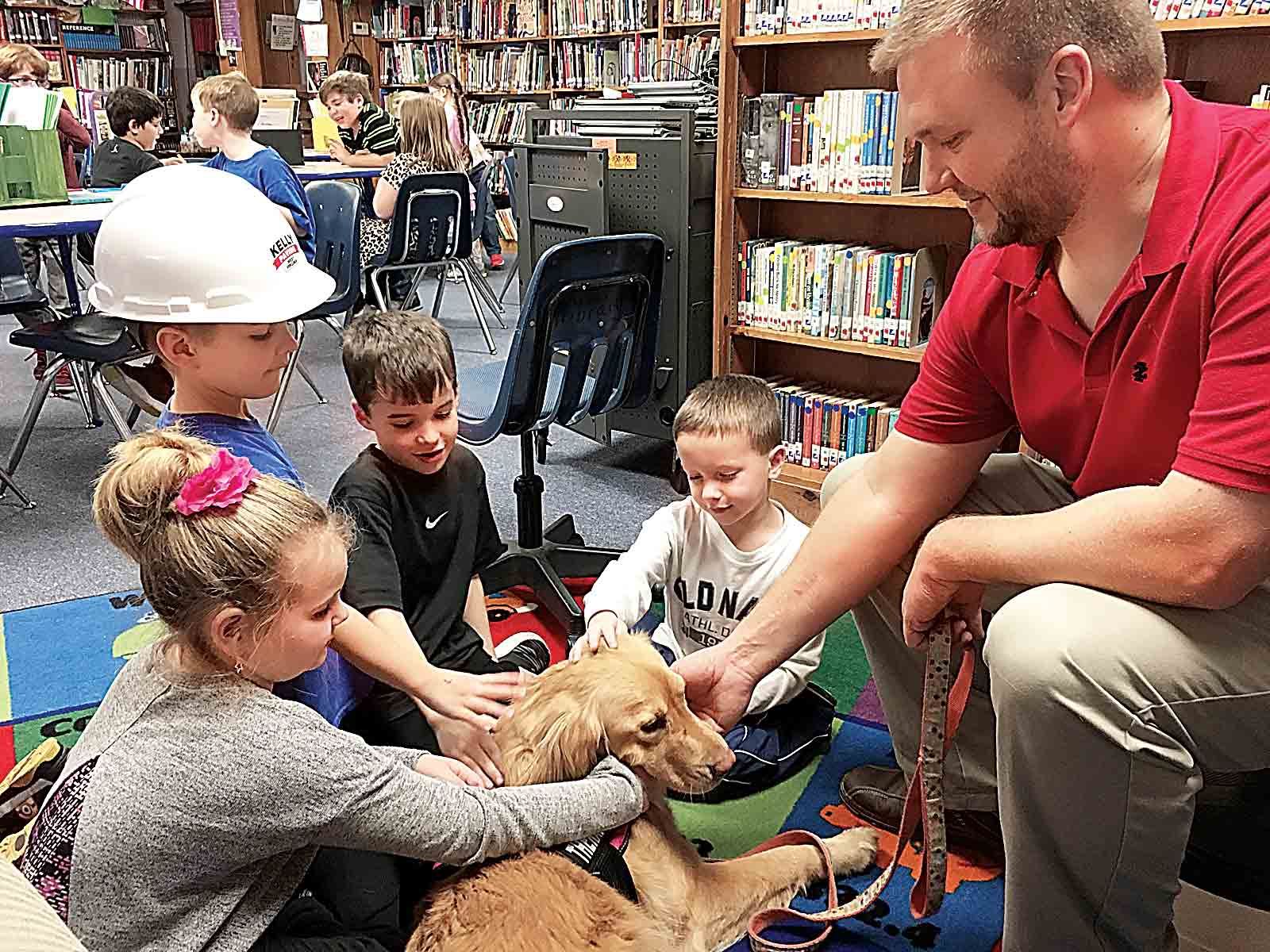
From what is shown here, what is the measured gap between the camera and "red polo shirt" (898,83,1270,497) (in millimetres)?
1176

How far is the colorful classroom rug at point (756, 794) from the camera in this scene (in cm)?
158

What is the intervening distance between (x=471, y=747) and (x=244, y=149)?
3554 mm

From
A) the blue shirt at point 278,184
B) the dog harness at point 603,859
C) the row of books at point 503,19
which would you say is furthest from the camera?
the row of books at point 503,19

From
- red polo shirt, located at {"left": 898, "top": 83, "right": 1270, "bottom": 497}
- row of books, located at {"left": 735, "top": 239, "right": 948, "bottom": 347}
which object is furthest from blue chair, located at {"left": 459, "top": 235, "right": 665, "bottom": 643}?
red polo shirt, located at {"left": 898, "top": 83, "right": 1270, "bottom": 497}

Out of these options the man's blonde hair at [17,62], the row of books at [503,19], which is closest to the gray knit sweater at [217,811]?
the man's blonde hair at [17,62]

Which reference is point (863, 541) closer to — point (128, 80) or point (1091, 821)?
point (1091, 821)

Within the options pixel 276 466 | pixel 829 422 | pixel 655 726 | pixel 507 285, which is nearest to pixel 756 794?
pixel 655 726

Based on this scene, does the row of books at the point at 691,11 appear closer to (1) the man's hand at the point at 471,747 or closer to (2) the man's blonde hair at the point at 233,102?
(2) the man's blonde hair at the point at 233,102

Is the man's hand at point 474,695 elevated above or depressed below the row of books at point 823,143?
below

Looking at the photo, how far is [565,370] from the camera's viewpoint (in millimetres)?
2625

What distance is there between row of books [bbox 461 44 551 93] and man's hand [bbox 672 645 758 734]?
25.8 feet

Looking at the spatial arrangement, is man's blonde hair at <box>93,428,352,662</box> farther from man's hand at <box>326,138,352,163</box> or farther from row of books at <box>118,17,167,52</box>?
row of books at <box>118,17,167,52</box>

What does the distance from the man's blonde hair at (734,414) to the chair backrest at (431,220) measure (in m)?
3.48

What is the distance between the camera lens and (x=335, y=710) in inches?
69.9
